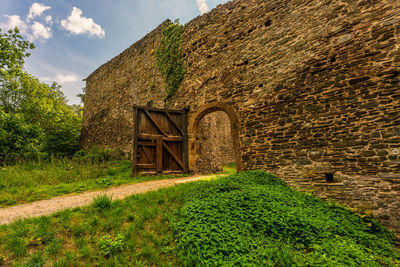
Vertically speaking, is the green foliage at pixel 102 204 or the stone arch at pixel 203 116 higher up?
the stone arch at pixel 203 116

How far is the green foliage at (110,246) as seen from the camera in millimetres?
2319

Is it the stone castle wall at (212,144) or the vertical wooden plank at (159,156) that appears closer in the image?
the vertical wooden plank at (159,156)

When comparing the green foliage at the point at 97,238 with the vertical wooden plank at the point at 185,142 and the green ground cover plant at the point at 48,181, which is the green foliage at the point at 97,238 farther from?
the vertical wooden plank at the point at 185,142

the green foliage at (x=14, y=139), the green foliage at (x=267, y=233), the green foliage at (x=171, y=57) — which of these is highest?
the green foliage at (x=171, y=57)

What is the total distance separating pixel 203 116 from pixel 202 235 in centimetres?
588

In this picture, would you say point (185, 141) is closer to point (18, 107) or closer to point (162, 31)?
point (162, 31)

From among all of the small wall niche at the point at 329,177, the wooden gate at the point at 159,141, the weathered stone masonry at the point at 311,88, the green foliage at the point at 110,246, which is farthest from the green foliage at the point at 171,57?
the green foliage at the point at 110,246

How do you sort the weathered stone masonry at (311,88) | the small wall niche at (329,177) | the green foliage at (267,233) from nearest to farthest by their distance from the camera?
the green foliage at (267,233), the weathered stone masonry at (311,88), the small wall niche at (329,177)

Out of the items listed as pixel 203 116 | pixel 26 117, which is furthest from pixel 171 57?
pixel 26 117

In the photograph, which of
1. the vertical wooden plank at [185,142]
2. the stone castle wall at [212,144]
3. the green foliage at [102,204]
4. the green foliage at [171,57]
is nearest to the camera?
the green foliage at [102,204]

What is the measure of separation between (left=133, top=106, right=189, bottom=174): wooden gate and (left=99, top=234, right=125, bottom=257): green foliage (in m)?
4.67

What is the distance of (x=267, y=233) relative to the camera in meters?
2.84

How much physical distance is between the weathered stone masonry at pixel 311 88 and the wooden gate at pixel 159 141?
2.37ft

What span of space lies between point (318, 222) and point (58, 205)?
17.1 ft
